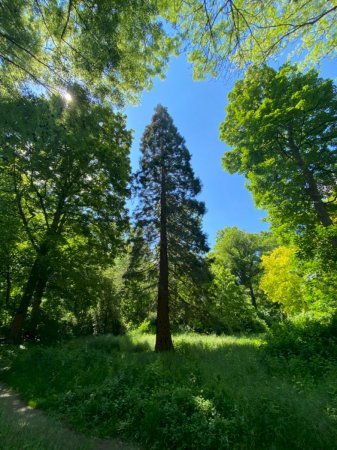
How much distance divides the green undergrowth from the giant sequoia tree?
433 centimetres

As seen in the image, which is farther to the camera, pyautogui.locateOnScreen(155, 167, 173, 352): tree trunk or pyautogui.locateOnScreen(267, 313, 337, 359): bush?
pyautogui.locateOnScreen(155, 167, 173, 352): tree trunk

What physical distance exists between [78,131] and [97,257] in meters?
9.48

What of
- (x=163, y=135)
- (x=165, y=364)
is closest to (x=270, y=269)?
(x=163, y=135)

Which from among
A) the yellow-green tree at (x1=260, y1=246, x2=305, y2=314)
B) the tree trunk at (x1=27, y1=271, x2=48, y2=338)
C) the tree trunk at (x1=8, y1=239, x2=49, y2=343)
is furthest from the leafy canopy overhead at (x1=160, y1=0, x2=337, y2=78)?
the yellow-green tree at (x1=260, y1=246, x2=305, y2=314)

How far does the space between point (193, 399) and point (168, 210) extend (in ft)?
30.2

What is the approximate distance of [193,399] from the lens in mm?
5074

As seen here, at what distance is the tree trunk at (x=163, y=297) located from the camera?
1102 centimetres

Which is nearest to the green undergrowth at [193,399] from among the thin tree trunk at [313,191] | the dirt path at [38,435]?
the dirt path at [38,435]

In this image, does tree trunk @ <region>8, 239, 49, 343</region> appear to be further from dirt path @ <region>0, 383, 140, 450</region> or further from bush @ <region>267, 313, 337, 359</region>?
bush @ <region>267, 313, 337, 359</region>

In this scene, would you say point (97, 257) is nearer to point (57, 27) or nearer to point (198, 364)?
point (198, 364)

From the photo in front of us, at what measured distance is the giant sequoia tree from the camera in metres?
12.5

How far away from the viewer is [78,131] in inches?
206

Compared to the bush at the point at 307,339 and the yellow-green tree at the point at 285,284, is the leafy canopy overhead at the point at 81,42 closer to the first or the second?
the bush at the point at 307,339

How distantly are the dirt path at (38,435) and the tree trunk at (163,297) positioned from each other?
19.1 ft
